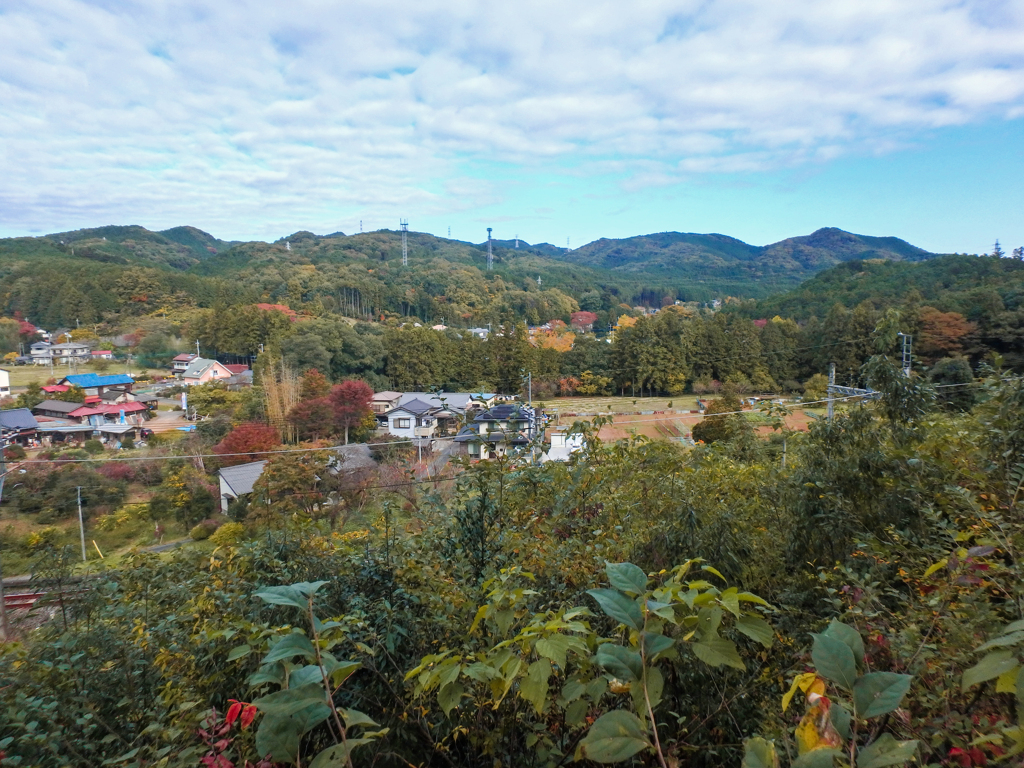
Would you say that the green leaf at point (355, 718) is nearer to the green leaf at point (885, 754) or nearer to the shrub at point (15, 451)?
the green leaf at point (885, 754)

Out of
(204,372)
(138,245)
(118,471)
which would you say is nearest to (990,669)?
(118,471)

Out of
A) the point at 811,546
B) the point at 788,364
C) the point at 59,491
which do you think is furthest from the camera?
the point at 788,364

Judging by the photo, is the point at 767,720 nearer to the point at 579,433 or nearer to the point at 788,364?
the point at 579,433

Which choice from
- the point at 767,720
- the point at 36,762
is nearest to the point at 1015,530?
the point at 767,720

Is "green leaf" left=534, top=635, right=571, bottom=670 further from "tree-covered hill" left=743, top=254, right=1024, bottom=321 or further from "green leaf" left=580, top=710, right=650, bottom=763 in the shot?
"tree-covered hill" left=743, top=254, right=1024, bottom=321

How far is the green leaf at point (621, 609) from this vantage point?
2.26 feet

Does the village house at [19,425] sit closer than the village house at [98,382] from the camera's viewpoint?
Yes

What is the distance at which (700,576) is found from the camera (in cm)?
191

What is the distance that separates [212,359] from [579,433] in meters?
24.1

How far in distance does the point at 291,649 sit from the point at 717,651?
56 cm

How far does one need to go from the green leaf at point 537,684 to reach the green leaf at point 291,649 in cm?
A: 29

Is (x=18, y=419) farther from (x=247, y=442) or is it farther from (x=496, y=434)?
(x=496, y=434)

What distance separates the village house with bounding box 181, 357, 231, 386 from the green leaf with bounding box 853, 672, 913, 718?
2268 centimetres

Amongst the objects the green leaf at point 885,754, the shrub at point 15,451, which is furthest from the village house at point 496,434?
the shrub at point 15,451
